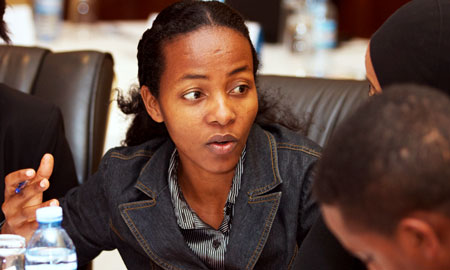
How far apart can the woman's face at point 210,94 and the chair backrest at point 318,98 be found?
1.44ft

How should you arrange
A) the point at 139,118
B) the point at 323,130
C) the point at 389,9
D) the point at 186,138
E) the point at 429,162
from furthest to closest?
the point at 389,9 → the point at 323,130 → the point at 139,118 → the point at 186,138 → the point at 429,162

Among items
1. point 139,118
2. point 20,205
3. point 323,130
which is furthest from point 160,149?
point 323,130

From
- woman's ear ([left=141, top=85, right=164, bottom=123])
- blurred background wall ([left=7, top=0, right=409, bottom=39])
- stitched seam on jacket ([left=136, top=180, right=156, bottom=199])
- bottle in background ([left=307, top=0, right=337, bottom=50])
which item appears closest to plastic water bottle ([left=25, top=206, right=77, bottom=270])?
stitched seam on jacket ([left=136, top=180, right=156, bottom=199])

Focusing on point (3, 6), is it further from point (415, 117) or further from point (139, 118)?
point (415, 117)

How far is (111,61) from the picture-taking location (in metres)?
2.00

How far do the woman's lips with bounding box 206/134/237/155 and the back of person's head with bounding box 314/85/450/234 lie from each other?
1.79ft

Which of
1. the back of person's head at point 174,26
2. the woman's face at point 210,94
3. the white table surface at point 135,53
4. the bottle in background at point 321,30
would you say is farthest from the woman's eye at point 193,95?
the bottle in background at point 321,30

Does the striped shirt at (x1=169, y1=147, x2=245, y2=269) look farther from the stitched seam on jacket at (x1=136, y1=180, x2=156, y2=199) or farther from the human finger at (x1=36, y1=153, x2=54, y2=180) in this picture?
the human finger at (x1=36, y1=153, x2=54, y2=180)

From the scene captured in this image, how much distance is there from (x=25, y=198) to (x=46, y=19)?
234 cm

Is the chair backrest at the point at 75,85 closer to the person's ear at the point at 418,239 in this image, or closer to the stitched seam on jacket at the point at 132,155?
the stitched seam on jacket at the point at 132,155

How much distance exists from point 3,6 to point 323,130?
91cm

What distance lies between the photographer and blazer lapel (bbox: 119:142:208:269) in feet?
4.48

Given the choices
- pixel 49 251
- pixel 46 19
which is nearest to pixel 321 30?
pixel 46 19

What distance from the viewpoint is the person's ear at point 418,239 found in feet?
2.29
